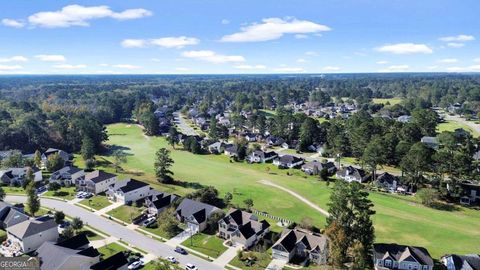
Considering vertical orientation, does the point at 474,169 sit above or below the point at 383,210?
above

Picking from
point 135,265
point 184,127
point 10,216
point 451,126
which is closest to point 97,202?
point 10,216

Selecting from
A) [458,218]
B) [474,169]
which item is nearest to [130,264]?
[458,218]

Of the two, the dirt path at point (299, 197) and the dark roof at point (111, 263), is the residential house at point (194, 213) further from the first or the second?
the dirt path at point (299, 197)

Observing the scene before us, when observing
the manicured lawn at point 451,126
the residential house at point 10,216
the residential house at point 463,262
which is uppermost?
the manicured lawn at point 451,126

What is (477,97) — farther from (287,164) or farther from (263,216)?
(263,216)

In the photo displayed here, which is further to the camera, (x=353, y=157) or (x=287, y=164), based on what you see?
(x=353, y=157)

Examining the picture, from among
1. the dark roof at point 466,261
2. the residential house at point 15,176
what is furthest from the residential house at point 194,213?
the residential house at point 15,176

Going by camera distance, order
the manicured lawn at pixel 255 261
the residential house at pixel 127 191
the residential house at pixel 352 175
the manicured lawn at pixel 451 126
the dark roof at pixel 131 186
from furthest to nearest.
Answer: the manicured lawn at pixel 451 126 → the residential house at pixel 352 175 → the dark roof at pixel 131 186 → the residential house at pixel 127 191 → the manicured lawn at pixel 255 261
